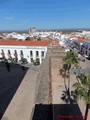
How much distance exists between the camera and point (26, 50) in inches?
2026

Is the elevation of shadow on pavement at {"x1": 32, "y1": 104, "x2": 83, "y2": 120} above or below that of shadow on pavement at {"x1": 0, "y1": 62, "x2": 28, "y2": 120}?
above

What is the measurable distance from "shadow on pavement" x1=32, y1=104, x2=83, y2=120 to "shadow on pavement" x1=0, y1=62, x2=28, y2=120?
695 centimetres

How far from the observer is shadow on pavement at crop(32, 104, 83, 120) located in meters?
15.1

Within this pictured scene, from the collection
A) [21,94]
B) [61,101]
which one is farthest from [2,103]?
[61,101]

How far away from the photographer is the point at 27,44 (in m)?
51.7

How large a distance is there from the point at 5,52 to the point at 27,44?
786cm

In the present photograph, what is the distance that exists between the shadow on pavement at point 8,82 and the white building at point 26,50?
19.3ft

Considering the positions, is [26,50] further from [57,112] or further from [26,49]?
[57,112]

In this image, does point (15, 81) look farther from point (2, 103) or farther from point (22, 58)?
point (22, 58)

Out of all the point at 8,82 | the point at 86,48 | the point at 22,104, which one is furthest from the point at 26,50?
the point at 22,104

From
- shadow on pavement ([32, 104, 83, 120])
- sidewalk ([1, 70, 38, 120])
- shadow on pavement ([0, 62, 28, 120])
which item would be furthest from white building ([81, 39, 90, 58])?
shadow on pavement ([32, 104, 83, 120])

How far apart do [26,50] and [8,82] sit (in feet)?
65.8

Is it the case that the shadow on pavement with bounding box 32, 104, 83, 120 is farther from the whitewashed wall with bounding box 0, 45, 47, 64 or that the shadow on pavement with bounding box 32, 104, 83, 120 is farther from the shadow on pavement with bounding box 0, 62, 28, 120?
the whitewashed wall with bounding box 0, 45, 47, 64

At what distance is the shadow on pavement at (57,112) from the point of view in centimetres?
1507
